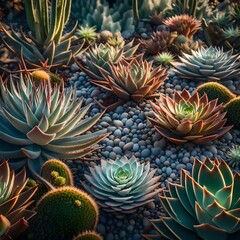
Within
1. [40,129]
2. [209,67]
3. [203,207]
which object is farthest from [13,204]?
[209,67]

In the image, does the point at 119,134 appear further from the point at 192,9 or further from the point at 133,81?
the point at 192,9

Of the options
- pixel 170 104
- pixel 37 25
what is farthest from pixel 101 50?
pixel 170 104

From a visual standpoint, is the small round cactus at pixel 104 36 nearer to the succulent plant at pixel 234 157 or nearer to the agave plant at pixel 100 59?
the agave plant at pixel 100 59

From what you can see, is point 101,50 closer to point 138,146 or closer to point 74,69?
point 74,69

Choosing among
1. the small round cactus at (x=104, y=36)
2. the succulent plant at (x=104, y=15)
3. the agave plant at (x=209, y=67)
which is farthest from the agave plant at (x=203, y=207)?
the succulent plant at (x=104, y=15)

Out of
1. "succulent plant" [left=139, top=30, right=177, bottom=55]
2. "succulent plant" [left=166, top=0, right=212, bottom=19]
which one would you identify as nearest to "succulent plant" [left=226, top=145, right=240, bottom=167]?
"succulent plant" [left=139, top=30, right=177, bottom=55]

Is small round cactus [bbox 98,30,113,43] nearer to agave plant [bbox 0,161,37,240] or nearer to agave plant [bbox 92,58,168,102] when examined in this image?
agave plant [bbox 92,58,168,102]
